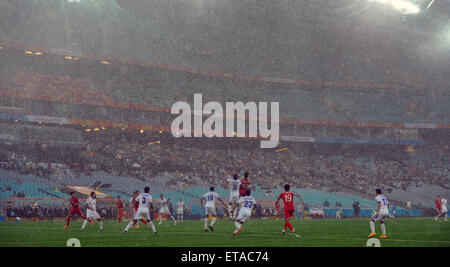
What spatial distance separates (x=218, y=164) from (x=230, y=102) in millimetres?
11389

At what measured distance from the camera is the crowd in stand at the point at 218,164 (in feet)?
168

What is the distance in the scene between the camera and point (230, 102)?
68.7m

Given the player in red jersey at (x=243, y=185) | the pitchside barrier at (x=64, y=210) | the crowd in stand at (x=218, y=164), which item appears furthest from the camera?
the crowd in stand at (x=218, y=164)

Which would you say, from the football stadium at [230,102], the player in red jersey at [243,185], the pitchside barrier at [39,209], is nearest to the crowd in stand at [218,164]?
the football stadium at [230,102]

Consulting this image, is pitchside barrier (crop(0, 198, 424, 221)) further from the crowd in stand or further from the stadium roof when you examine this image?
the stadium roof

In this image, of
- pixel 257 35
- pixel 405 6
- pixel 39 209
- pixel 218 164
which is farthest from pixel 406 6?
pixel 39 209

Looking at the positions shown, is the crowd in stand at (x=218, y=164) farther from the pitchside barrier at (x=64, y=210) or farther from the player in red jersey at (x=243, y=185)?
the player in red jersey at (x=243, y=185)

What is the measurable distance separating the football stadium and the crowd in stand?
0.26 m

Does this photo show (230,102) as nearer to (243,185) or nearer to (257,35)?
(257,35)

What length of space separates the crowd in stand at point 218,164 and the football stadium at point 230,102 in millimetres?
255

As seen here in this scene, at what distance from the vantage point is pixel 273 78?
73.8 m
